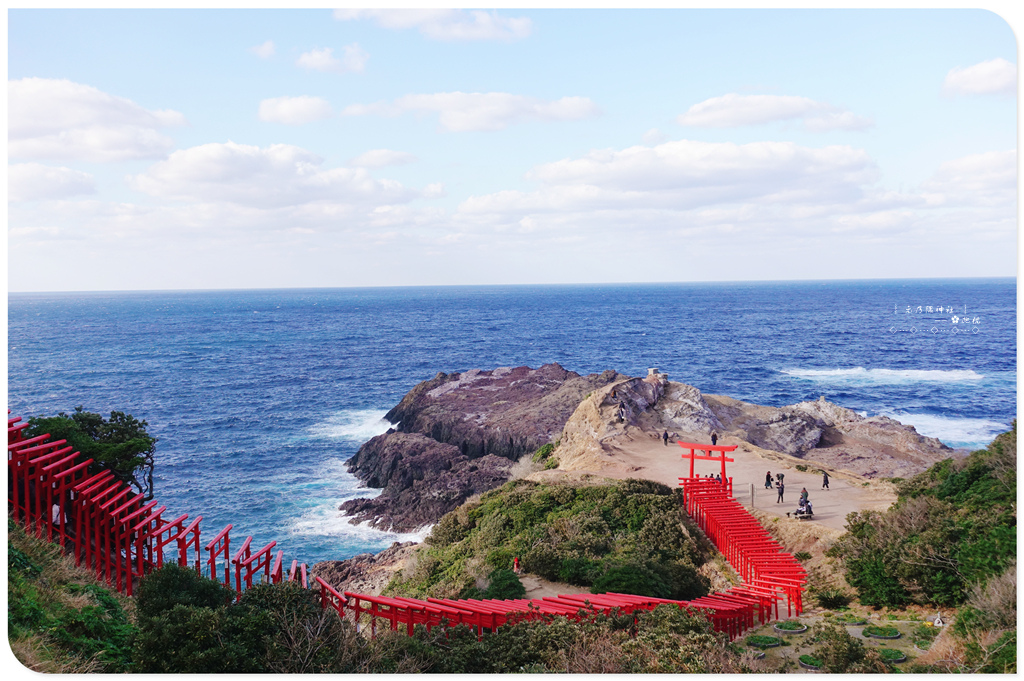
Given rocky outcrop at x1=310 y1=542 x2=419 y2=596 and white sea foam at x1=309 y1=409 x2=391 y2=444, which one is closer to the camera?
rocky outcrop at x1=310 y1=542 x2=419 y2=596

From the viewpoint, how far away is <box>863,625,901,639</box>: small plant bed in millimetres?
11852

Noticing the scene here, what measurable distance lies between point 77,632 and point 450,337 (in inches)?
4134

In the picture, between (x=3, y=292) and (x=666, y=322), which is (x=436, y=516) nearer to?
(x=3, y=292)

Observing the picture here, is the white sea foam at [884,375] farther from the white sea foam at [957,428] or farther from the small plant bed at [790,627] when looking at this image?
the small plant bed at [790,627]

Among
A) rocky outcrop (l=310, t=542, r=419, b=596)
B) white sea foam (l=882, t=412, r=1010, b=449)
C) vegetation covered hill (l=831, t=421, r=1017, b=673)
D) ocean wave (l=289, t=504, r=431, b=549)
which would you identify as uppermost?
vegetation covered hill (l=831, t=421, r=1017, b=673)

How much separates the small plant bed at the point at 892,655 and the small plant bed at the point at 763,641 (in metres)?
1.68

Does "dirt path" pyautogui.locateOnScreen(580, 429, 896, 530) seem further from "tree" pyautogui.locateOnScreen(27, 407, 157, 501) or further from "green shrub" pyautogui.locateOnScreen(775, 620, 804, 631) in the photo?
"tree" pyautogui.locateOnScreen(27, 407, 157, 501)

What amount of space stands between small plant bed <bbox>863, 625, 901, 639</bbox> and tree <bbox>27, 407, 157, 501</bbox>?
47.4 ft

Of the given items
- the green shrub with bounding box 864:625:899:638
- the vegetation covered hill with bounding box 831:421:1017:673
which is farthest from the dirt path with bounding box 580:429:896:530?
the green shrub with bounding box 864:625:899:638

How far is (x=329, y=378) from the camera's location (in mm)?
73938

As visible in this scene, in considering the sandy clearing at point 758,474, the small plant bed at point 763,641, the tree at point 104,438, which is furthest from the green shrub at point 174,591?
the sandy clearing at point 758,474

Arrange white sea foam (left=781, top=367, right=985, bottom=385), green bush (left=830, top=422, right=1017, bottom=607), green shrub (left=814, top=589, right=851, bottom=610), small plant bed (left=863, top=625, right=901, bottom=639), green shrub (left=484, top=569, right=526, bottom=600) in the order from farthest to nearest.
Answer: white sea foam (left=781, top=367, right=985, bottom=385) < green shrub (left=484, top=569, right=526, bottom=600) < green shrub (left=814, top=589, right=851, bottom=610) < green bush (left=830, top=422, right=1017, bottom=607) < small plant bed (left=863, top=625, right=901, bottom=639)

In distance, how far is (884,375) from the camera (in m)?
69.1

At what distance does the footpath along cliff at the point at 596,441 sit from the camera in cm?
3250
